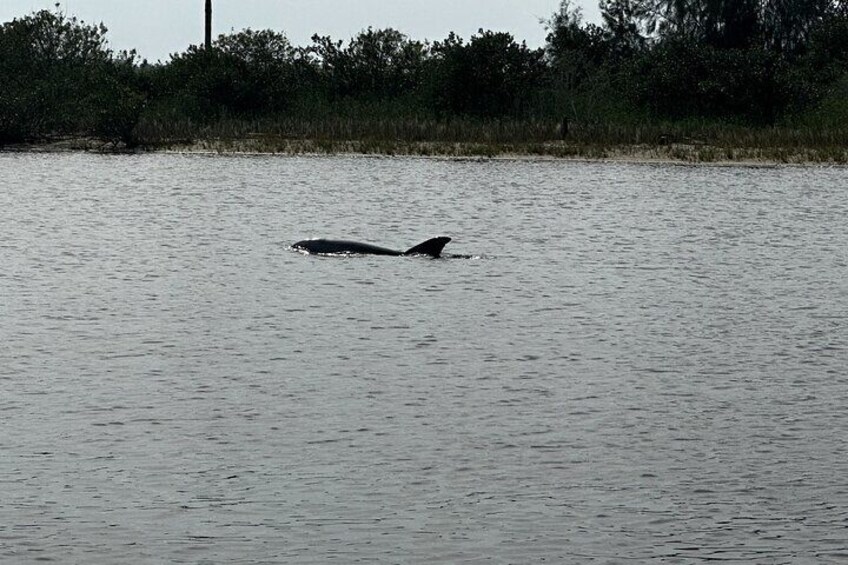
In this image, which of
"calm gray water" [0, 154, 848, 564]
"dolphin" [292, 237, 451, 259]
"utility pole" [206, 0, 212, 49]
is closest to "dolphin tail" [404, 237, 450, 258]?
"dolphin" [292, 237, 451, 259]

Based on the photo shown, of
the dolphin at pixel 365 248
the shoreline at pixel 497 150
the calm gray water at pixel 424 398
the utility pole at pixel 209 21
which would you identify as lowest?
the calm gray water at pixel 424 398

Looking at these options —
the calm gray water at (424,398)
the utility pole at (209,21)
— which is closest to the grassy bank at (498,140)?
the utility pole at (209,21)

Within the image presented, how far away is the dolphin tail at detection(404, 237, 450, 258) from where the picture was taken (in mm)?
25375

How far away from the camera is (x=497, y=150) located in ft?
176

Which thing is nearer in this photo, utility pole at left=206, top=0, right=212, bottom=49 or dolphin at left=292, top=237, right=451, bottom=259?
dolphin at left=292, top=237, right=451, bottom=259

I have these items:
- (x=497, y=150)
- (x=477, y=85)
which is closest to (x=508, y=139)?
(x=497, y=150)

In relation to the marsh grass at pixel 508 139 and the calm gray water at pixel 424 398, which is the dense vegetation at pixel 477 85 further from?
the calm gray water at pixel 424 398

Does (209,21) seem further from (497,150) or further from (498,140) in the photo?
(497,150)

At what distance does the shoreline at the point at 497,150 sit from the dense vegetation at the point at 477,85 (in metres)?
0.80

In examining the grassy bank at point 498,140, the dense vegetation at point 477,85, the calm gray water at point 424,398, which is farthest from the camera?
the dense vegetation at point 477,85

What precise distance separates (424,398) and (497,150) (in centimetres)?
4029

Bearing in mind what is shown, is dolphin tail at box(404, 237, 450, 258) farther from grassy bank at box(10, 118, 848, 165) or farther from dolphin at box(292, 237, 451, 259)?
grassy bank at box(10, 118, 848, 165)

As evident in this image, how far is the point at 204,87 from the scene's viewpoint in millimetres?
64438

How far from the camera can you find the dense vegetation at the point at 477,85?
57.9 m
